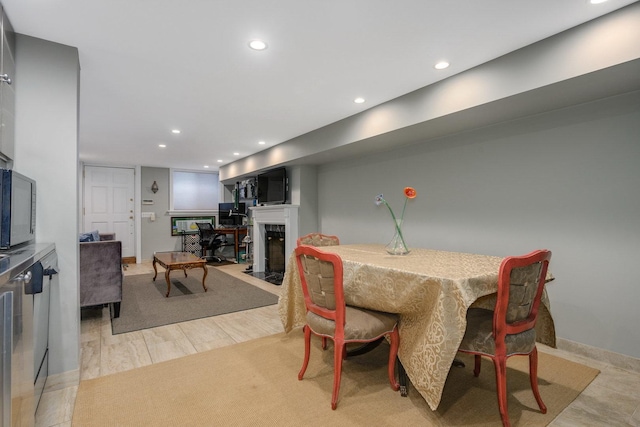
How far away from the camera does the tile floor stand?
1.82m

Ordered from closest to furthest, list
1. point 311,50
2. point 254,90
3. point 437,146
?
point 311,50 < point 254,90 < point 437,146

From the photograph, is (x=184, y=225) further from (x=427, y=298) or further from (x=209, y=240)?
(x=427, y=298)

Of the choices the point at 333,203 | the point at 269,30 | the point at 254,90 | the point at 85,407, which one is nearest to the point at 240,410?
the point at 85,407

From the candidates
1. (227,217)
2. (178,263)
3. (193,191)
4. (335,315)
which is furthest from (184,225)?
A: (335,315)

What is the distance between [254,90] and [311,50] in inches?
36.4

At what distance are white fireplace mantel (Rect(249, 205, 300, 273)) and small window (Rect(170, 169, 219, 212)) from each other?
2.90 m

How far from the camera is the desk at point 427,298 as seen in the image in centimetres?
162

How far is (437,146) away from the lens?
3.62 meters

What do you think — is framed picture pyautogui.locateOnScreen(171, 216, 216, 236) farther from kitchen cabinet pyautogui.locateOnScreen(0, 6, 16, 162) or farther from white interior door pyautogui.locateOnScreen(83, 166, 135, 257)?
kitchen cabinet pyautogui.locateOnScreen(0, 6, 16, 162)

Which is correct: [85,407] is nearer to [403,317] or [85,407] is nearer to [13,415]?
[13,415]

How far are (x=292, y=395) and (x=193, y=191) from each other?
7.41 metres

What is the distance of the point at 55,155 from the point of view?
2139mm

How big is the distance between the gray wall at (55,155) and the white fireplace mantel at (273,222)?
2.88 m

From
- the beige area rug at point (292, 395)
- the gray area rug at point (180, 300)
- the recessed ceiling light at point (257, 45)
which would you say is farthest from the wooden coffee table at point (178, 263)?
the recessed ceiling light at point (257, 45)
